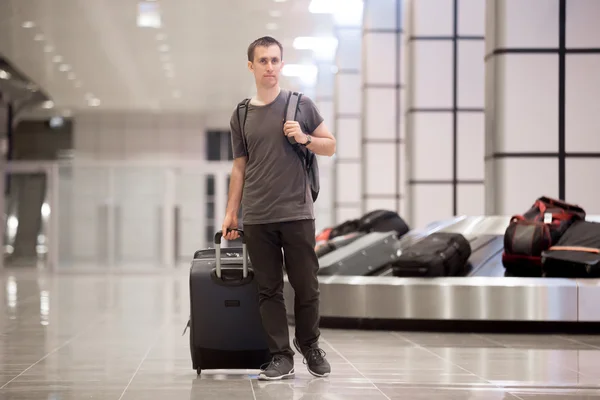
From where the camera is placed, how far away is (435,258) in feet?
26.7

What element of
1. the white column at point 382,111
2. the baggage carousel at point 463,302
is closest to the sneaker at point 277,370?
the baggage carousel at point 463,302

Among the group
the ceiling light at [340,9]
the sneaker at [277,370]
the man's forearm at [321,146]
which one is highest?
the ceiling light at [340,9]

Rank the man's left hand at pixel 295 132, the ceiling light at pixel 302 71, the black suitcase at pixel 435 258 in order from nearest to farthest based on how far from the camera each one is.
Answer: the man's left hand at pixel 295 132, the black suitcase at pixel 435 258, the ceiling light at pixel 302 71

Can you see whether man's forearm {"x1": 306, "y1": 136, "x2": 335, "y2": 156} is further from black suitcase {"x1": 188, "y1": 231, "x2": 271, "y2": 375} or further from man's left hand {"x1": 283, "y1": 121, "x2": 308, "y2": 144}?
black suitcase {"x1": 188, "y1": 231, "x2": 271, "y2": 375}

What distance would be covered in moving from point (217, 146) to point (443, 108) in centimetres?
2029

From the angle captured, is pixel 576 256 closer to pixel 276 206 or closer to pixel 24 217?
pixel 276 206

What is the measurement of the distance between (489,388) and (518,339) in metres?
2.72

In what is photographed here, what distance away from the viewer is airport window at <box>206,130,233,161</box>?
34.9 m

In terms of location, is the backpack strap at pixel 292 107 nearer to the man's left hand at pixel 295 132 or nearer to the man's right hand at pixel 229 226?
the man's left hand at pixel 295 132

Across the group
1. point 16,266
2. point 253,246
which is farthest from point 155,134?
point 253,246

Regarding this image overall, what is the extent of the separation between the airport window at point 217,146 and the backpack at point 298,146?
1177 inches

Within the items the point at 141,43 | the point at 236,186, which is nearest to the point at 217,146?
the point at 141,43

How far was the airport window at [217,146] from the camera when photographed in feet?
115

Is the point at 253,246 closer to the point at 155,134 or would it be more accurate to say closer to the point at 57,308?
the point at 57,308
